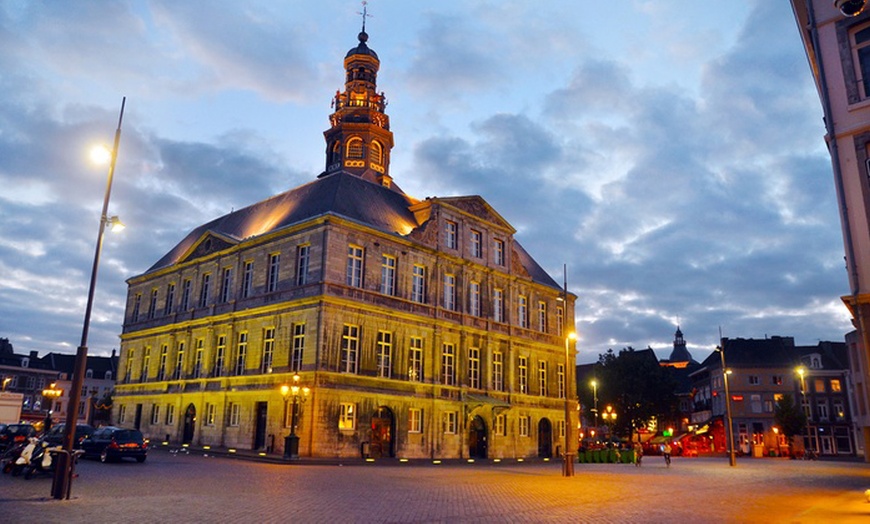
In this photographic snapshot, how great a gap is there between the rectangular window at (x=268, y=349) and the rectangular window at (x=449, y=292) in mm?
11485

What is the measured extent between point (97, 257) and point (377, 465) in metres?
19.8

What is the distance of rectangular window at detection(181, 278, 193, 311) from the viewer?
47.2m

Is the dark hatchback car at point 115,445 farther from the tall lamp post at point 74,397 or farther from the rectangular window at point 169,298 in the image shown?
the rectangular window at point 169,298

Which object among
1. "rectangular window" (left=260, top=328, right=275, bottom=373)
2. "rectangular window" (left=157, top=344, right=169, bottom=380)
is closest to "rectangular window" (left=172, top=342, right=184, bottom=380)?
"rectangular window" (left=157, top=344, right=169, bottom=380)

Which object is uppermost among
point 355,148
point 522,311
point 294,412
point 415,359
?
point 355,148

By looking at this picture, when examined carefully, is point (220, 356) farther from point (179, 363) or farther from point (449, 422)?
point (449, 422)

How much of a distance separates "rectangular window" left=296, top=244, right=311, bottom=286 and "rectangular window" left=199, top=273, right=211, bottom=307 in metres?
10.7

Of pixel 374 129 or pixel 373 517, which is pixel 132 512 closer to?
pixel 373 517

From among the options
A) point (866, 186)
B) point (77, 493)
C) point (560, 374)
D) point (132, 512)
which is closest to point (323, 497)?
point (132, 512)

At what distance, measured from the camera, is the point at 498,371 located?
46094 millimetres

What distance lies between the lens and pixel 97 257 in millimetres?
16531

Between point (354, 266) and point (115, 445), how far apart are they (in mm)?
15946

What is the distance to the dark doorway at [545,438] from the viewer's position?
49344 mm

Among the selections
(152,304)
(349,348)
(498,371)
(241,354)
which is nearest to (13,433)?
(241,354)
